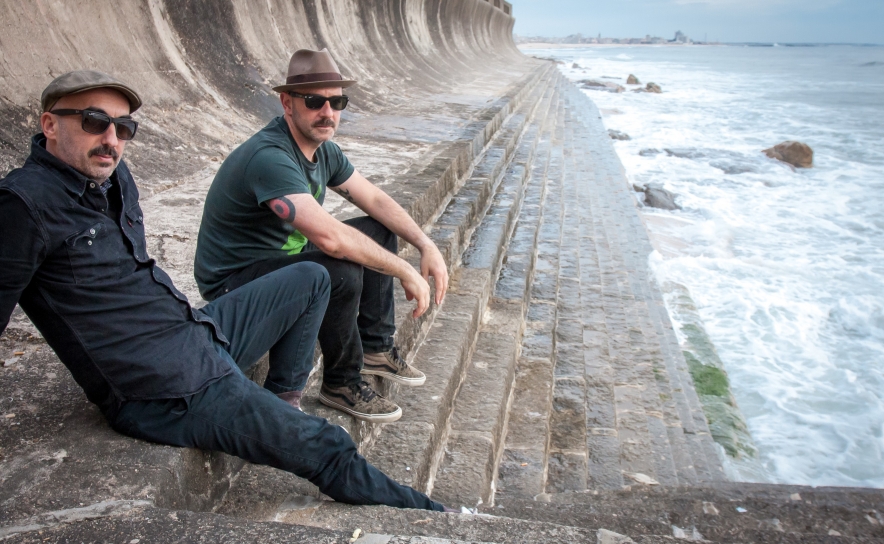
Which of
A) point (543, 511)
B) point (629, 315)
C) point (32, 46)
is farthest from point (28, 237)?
point (629, 315)

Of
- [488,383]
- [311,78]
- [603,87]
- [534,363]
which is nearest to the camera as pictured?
[311,78]

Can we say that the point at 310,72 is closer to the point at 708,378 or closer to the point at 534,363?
the point at 534,363

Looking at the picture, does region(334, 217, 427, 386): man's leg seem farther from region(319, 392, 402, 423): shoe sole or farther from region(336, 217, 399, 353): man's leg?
region(319, 392, 402, 423): shoe sole

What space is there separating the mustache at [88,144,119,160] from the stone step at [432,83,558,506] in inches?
68.4

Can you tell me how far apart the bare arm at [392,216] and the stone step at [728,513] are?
1.05 meters

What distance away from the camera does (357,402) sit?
2574 mm

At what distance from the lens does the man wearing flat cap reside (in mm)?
1701

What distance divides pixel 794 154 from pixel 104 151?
57.0 feet

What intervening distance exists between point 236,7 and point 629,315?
5040 mm

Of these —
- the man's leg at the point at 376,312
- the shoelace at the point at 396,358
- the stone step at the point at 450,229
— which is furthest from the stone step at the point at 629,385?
the man's leg at the point at 376,312

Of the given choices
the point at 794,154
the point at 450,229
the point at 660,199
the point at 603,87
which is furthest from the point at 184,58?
the point at 603,87

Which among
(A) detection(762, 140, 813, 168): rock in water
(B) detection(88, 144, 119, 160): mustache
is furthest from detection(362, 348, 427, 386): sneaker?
(A) detection(762, 140, 813, 168): rock in water

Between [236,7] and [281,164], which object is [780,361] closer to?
[281,164]

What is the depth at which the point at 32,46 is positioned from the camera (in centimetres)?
431
